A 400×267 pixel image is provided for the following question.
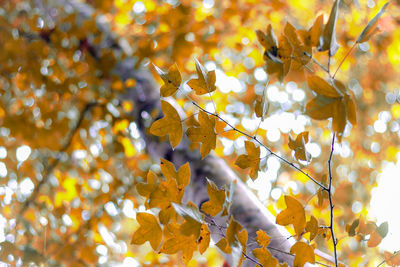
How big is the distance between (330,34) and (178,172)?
0.34m

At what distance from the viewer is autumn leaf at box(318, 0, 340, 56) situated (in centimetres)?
49

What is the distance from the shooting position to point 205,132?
23.6 inches

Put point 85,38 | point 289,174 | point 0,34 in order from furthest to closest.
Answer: point 289,174, point 0,34, point 85,38

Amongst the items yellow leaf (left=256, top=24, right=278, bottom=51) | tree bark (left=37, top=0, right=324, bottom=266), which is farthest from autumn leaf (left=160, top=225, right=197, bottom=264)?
yellow leaf (left=256, top=24, right=278, bottom=51)

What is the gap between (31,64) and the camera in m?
2.01

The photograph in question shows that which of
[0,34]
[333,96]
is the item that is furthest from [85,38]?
[333,96]

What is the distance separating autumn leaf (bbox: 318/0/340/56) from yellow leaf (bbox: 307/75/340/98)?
0.08 metres

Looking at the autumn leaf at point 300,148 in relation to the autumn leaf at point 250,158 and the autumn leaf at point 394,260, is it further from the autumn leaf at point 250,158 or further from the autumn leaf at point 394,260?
the autumn leaf at point 394,260

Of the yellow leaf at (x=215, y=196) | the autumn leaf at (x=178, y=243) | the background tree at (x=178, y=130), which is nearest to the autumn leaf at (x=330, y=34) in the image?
the background tree at (x=178, y=130)

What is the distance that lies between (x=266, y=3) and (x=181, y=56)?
1.10 meters

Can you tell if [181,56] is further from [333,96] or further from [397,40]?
[397,40]

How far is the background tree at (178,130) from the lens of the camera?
21.8 inches

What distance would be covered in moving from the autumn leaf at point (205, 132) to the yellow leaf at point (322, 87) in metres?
0.20

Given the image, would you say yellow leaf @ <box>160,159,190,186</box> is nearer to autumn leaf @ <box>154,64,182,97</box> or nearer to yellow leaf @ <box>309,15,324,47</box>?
autumn leaf @ <box>154,64,182,97</box>
